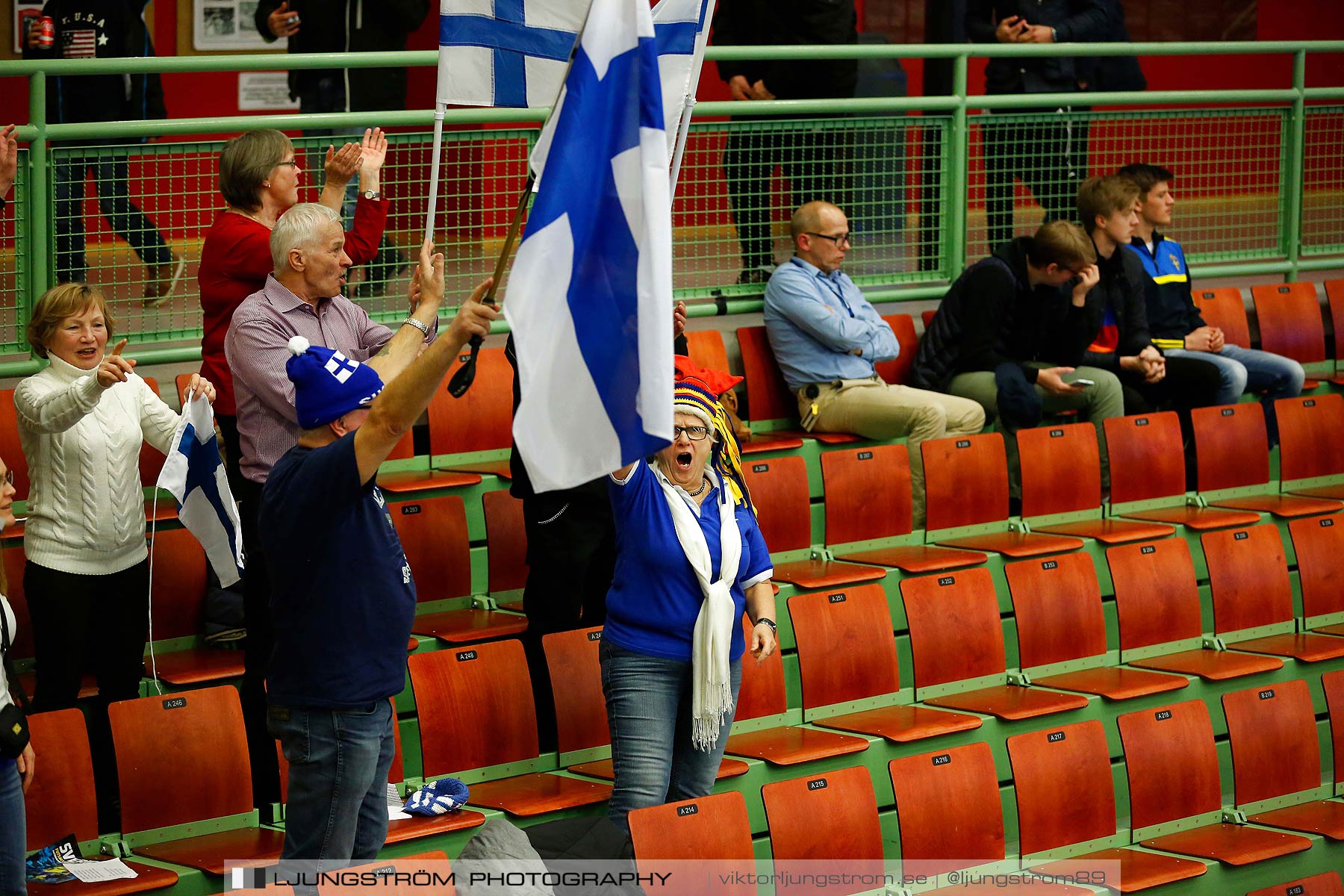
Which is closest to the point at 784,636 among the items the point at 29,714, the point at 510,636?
the point at 510,636

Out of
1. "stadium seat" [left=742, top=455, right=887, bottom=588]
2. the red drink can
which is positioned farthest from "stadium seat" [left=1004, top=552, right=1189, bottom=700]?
the red drink can

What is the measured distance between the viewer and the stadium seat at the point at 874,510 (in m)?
6.16

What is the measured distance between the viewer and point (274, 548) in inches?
136

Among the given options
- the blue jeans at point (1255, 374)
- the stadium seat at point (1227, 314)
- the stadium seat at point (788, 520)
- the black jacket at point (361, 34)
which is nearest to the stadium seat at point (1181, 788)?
the stadium seat at point (788, 520)

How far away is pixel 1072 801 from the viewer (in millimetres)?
5168

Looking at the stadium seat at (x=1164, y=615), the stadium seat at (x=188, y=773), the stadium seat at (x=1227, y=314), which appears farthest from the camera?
the stadium seat at (x=1227, y=314)

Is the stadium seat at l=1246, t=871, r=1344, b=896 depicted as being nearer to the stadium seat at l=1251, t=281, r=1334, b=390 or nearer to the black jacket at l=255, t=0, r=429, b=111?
the stadium seat at l=1251, t=281, r=1334, b=390

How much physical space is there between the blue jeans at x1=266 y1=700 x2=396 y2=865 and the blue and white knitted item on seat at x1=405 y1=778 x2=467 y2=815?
82 centimetres

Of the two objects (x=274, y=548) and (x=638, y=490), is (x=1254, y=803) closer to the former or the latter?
(x=638, y=490)

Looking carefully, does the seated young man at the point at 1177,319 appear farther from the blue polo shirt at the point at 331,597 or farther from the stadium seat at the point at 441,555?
the blue polo shirt at the point at 331,597

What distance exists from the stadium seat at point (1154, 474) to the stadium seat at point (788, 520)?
55.8 inches

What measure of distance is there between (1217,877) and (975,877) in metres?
0.82

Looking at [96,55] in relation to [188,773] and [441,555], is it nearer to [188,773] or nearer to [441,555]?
[441,555]

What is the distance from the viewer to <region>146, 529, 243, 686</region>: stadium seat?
4.95 m
